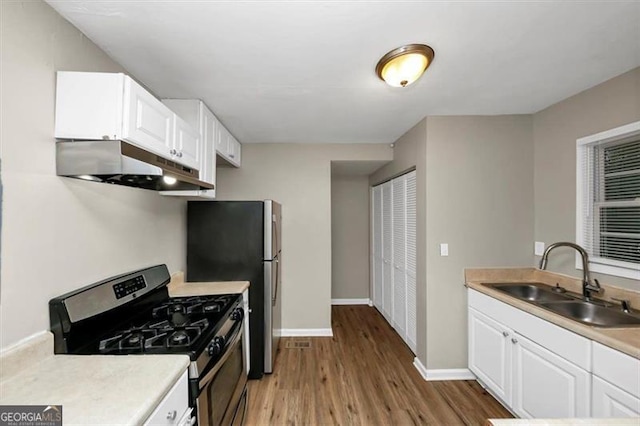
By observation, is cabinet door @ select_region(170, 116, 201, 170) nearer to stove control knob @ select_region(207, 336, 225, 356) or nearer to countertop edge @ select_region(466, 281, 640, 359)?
stove control knob @ select_region(207, 336, 225, 356)

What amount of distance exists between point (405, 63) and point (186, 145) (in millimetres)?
1512

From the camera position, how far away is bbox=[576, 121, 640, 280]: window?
1.85 metres

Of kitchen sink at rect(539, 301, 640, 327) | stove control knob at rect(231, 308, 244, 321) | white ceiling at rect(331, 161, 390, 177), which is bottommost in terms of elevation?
stove control knob at rect(231, 308, 244, 321)

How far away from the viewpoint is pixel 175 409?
3.50ft

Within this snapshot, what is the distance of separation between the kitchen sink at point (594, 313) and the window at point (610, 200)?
277mm

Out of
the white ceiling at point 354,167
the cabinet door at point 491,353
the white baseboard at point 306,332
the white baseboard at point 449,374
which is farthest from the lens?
the white ceiling at point 354,167

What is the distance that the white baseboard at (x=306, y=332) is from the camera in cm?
347

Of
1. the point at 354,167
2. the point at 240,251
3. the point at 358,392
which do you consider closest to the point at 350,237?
the point at 354,167

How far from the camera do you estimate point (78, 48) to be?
4.52 ft

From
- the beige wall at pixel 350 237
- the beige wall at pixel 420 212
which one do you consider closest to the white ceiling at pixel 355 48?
the beige wall at pixel 420 212

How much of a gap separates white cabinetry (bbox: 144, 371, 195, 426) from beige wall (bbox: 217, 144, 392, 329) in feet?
7.68

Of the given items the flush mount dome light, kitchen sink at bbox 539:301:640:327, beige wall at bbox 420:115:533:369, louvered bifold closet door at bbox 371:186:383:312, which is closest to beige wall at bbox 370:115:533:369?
beige wall at bbox 420:115:533:369

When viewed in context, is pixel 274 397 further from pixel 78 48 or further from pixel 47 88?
pixel 78 48

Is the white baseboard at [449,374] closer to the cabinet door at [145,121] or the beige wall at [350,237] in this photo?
the beige wall at [350,237]
